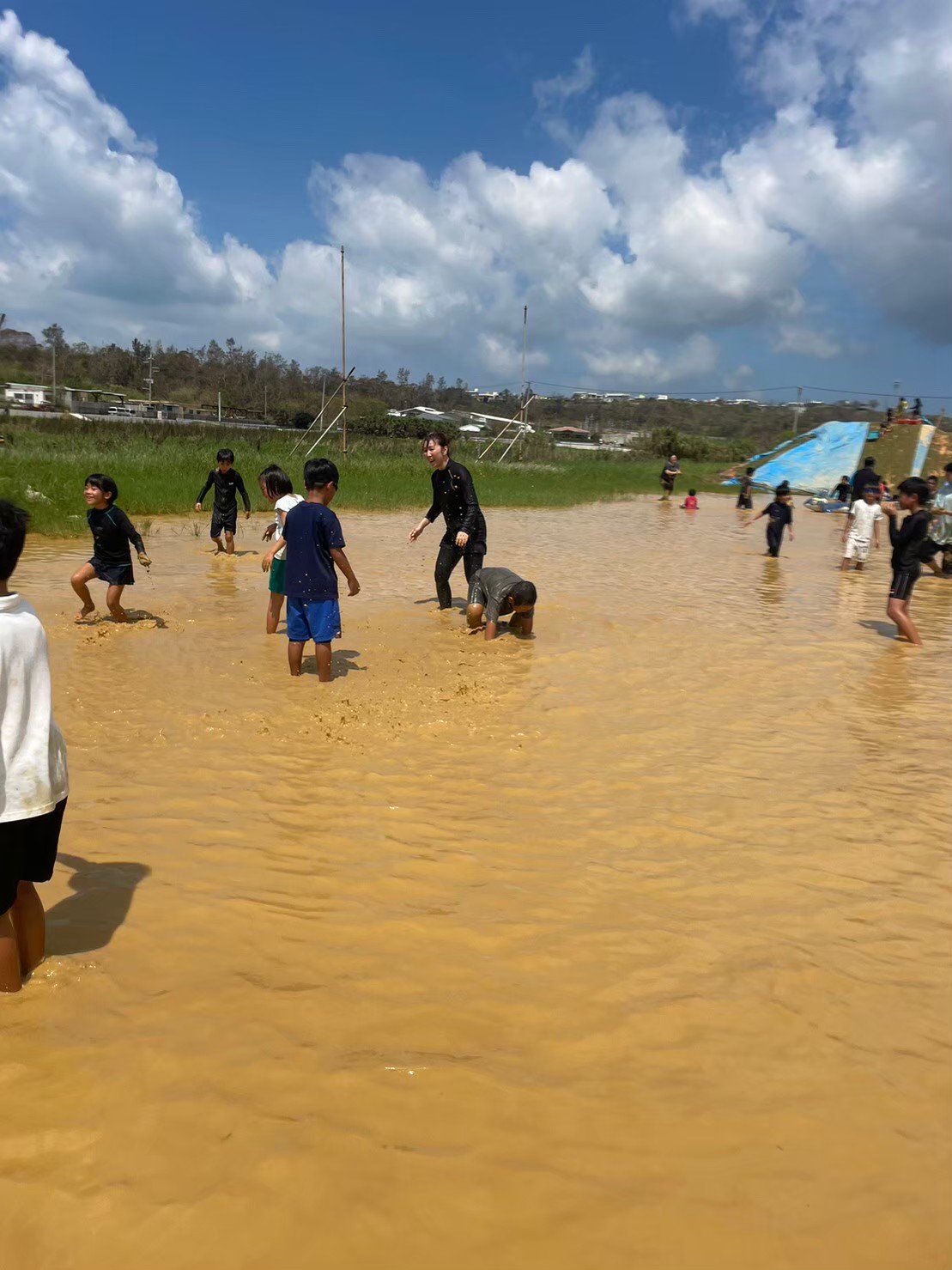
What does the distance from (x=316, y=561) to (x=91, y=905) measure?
3415mm

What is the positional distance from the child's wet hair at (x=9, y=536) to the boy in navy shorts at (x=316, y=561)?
11.7 ft

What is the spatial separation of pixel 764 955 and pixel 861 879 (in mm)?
960

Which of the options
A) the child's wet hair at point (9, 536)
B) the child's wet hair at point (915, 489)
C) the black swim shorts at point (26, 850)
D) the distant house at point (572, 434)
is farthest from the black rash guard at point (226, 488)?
the distant house at point (572, 434)

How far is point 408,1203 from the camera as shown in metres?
2.11

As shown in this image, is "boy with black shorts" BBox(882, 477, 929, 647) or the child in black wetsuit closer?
"boy with black shorts" BBox(882, 477, 929, 647)

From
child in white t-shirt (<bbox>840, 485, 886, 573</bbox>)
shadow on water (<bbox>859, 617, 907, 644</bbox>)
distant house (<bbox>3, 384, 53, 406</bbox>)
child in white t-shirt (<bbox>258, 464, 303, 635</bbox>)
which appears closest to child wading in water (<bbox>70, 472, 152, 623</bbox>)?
child in white t-shirt (<bbox>258, 464, 303, 635</bbox>)

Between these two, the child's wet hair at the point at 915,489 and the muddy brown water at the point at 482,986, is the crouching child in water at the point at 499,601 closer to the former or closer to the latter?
the muddy brown water at the point at 482,986

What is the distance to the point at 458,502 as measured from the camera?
8977 millimetres

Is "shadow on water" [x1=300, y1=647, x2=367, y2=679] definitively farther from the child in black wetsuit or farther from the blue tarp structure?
the blue tarp structure

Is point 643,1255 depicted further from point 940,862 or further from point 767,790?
point 767,790

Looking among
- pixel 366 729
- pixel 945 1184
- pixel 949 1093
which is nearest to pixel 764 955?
pixel 949 1093

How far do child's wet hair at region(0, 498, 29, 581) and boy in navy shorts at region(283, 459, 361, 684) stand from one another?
3581mm

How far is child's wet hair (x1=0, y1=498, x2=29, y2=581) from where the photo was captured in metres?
2.65

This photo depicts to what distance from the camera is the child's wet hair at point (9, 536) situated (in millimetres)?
2652
